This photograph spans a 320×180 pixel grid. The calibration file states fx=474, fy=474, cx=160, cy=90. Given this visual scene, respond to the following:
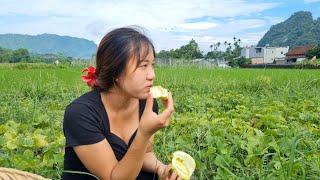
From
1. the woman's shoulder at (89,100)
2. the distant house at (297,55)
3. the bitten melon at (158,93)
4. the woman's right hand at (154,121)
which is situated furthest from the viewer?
the distant house at (297,55)

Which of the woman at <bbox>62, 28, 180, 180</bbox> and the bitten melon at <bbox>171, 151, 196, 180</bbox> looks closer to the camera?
the woman at <bbox>62, 28, 180, 180</bbox>

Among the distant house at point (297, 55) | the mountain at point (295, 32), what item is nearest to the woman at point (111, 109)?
the distant house at point (297, 55)

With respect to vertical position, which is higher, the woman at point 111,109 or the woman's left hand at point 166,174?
the woman at point 111,109

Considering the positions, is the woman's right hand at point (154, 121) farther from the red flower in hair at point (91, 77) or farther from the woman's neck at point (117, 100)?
the red flower in hair at point (91, 77)

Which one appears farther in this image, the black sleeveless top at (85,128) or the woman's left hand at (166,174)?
the woman's left hand at (166,174)

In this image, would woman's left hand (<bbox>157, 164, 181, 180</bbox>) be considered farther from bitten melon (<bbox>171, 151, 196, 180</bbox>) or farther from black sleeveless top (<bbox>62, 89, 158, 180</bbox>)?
black sleeveless top (<bbox>62, 89, 158, 180</bbox>)

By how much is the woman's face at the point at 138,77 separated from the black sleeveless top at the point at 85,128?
189 mm

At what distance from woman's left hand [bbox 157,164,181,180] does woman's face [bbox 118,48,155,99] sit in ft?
1.25

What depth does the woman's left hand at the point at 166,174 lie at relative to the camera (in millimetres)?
2029

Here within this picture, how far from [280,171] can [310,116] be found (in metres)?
2.20

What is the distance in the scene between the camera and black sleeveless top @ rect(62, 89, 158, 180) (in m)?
1.92

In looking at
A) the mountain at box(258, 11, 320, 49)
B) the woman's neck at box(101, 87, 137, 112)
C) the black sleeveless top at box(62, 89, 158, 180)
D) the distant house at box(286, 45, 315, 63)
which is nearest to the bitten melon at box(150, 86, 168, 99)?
the woman's neck at box(101, 87, 137, 112)

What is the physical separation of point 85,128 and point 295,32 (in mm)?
99320

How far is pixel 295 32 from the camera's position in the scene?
9650cm
